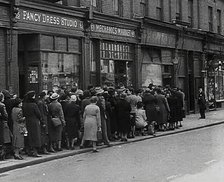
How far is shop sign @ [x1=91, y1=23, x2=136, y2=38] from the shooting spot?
20.6m

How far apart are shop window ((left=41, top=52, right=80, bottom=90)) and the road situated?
456 cm

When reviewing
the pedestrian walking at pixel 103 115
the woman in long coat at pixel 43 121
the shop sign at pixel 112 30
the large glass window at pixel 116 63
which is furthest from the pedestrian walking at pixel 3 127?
the large glass window at pixel 116 63

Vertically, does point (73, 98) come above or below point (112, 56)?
below

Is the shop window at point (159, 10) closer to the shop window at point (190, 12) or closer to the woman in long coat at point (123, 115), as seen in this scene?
the shop window at point (190, 12)

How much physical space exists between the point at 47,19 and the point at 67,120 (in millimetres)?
5255

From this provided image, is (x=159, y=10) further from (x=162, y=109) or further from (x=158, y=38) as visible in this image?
(x=162, y=109)

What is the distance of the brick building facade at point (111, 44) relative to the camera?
16.8m

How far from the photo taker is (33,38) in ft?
57.2

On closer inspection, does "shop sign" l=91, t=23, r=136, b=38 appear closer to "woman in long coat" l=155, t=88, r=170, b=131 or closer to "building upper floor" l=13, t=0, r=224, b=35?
"building upper floor" l=13, t=0, r=224, b=35

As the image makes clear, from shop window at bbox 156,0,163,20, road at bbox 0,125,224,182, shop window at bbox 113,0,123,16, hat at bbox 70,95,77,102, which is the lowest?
road at bbox 0,125,224,182

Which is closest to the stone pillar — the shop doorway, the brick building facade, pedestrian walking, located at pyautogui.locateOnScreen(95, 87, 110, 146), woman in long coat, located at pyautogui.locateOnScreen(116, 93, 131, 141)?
the brick building facade

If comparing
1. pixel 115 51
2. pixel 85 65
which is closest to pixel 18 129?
pixel 85 65

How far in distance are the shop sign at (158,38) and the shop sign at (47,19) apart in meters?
5.99

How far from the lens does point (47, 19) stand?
17.7 metres
